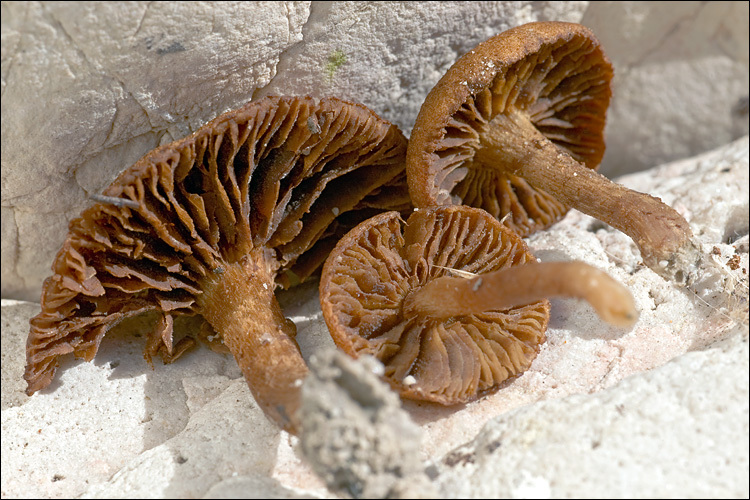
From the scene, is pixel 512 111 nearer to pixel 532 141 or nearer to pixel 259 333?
pixel 532 141

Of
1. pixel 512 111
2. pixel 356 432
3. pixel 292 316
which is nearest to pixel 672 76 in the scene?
pixel 512 111

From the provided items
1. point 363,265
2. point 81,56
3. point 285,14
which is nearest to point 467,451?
point 363,265

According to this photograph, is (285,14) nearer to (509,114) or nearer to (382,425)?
(509,114)

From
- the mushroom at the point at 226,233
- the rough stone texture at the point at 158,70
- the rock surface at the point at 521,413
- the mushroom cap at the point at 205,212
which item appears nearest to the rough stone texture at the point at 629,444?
the rock surface at the point at 521,413

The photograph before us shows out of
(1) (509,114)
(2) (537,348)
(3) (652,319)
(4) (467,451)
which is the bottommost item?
(4) (467,451)

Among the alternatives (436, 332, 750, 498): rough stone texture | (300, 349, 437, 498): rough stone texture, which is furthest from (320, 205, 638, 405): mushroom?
(300, 349, 437, 498): rough stone texture
